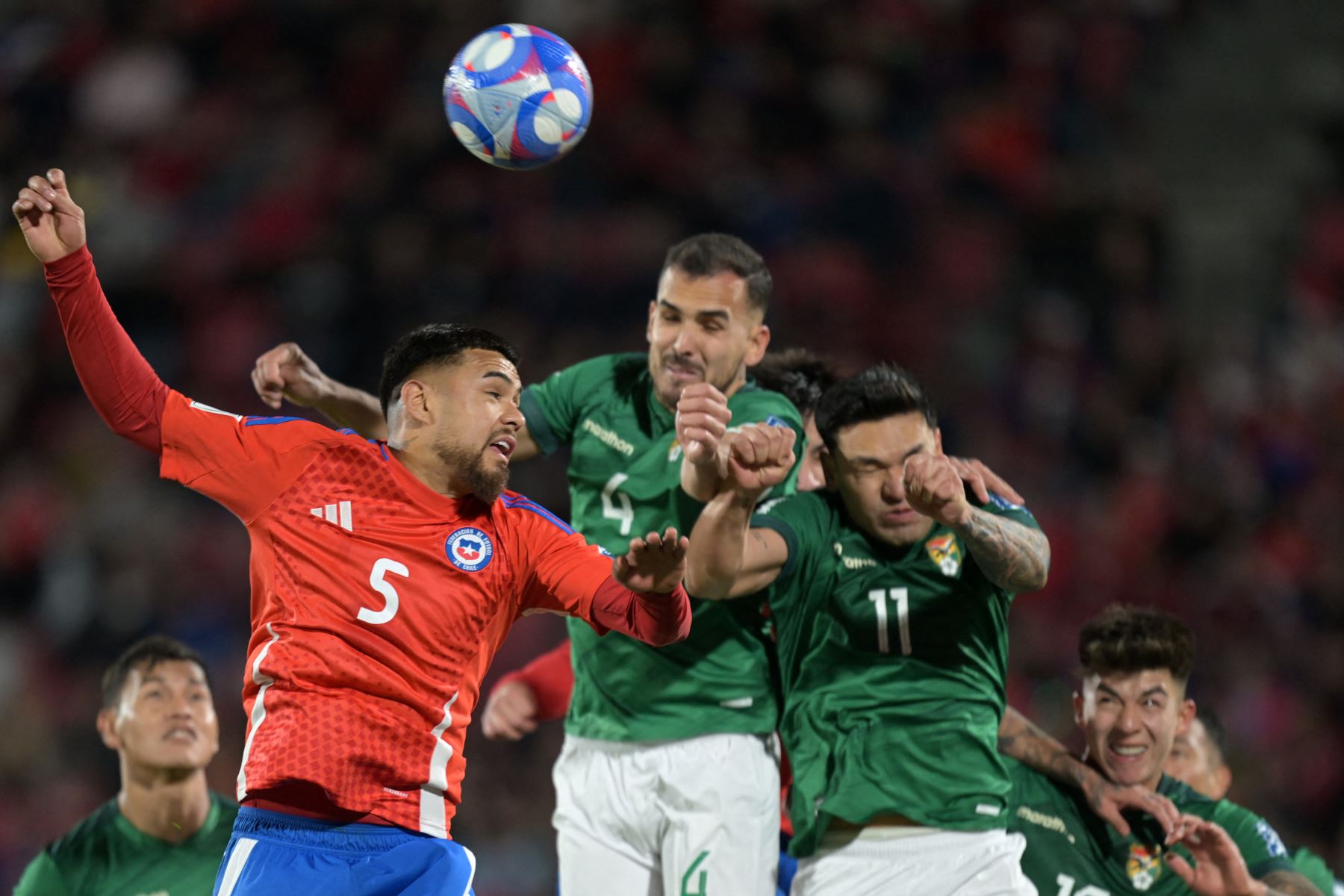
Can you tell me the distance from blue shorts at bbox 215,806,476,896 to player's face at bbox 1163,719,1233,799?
3.24 metres

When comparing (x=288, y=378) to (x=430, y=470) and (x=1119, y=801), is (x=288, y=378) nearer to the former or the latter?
(x=430, y=470)

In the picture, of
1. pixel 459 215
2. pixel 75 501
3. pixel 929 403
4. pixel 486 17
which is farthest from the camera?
pixel 486 17

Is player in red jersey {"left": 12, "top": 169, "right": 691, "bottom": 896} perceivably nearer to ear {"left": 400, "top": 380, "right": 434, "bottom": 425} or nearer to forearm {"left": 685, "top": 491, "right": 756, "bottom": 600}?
ear {"left": 400, "top": 380, "right": 434, "bottom": 425}

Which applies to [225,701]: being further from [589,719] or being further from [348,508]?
[348,508]

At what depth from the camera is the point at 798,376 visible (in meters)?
5.22

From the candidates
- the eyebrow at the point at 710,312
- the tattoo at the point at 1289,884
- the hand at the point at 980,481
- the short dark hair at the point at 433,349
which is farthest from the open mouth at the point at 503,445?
the tattoo at the point at 1289,884

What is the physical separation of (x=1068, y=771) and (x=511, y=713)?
67.7 inches

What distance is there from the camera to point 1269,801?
8.12 m

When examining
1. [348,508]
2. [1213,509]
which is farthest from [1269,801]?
[348,508]

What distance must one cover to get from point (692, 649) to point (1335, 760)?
5.27m

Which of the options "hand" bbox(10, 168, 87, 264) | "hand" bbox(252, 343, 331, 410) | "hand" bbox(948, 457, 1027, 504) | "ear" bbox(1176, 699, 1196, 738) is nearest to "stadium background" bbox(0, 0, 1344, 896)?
"ear" bbox(1176, 699, 1196, 738)

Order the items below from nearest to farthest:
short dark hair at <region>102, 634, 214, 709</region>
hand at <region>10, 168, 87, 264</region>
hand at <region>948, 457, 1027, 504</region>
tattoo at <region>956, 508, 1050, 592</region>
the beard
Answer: hand at <region>10, 168, 87, 264</region>
the beard
tattoo at <region>956, 508, 1050, 592</region>
hand at <region>948, 457, 1027, 504</region>
short dark hair at <region>102, 634, 214, 709</region>

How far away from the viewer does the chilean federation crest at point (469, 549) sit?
138 inches

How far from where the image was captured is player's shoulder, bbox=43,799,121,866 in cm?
484
